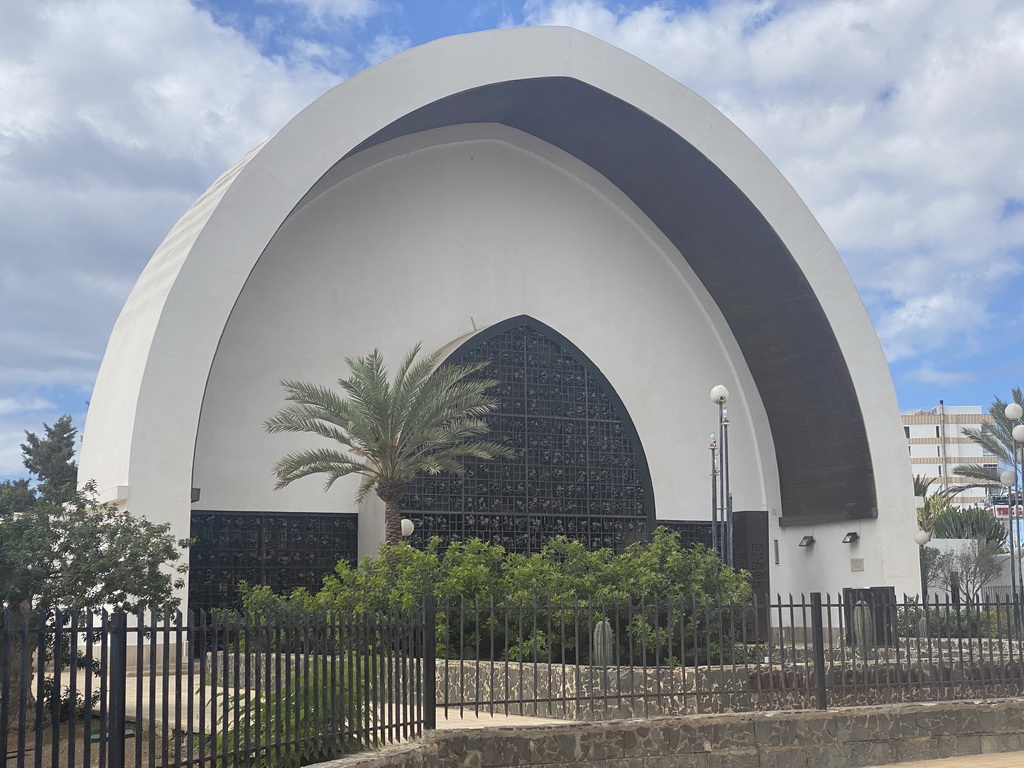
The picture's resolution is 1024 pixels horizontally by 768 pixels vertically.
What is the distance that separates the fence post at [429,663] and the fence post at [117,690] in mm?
3586

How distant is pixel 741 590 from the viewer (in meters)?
15.1

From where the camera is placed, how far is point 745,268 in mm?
24719

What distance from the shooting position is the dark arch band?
23.3 metres

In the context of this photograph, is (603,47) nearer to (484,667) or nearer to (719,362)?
(719,362)

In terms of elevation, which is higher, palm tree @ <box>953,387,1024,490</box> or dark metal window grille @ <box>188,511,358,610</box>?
palm tree @ <box>953,387,1024,490</box>

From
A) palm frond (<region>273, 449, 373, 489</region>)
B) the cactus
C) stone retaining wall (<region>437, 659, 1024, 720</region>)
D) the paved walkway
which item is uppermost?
palm frond (<region>273, 449, 373, 489</region>)

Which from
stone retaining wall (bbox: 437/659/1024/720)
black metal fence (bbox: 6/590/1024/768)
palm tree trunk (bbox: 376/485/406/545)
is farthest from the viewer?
palm tree trunk (bbox: 376/485/406/545)

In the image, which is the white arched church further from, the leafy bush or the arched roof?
the leafy bush

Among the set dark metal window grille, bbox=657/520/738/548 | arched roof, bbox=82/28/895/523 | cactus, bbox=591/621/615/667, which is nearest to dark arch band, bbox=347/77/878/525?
arched roof, bbox=82/28/895/523

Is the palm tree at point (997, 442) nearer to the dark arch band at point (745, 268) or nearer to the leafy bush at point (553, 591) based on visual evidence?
the dark arch band at point (745, 268)

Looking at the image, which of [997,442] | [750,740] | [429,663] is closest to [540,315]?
[750,740]

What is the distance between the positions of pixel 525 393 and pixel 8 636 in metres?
17.7

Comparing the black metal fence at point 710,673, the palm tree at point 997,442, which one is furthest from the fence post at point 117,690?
the palm tree at point 997,442

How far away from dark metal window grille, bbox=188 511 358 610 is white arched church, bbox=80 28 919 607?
42mm
